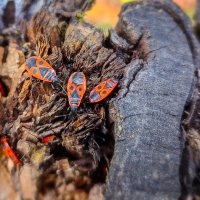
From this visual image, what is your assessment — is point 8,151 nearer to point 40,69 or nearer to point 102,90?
point 40,69

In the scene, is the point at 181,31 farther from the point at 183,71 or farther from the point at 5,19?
the point at 5,19

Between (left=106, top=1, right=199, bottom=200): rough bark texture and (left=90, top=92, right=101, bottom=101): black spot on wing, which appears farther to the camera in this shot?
(left=90, top=92, right=101, bottom=101): black spot on wing

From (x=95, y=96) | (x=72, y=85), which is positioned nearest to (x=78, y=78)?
(x=72, y=85)

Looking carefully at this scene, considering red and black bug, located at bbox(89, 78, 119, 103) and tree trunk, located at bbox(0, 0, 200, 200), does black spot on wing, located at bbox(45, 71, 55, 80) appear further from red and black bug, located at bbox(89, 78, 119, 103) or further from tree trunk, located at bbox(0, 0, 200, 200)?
red and black bug, located at bbox(89, 78, 119, 103)

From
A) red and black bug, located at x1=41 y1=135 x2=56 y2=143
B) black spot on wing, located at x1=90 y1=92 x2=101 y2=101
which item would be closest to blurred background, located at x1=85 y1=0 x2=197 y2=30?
black spot on wing, located at x1=90 y1=92 x2=101 y2=101

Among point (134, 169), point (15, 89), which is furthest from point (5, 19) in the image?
point (134, 169)

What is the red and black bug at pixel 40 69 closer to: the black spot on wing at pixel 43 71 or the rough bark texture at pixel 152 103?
the black spot on wing at pixel 43 71
